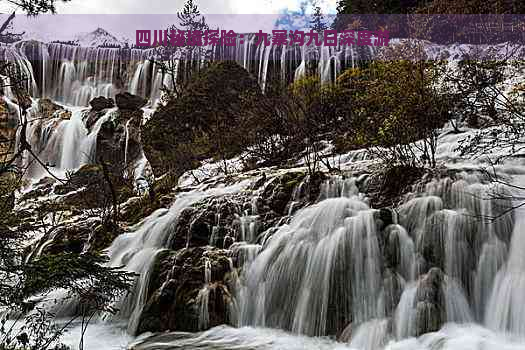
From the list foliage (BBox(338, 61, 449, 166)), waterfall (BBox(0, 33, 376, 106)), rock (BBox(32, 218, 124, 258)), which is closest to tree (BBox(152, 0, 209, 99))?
waterfall (BBox(0, 33, 376, 106))

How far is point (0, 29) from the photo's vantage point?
3.92 m

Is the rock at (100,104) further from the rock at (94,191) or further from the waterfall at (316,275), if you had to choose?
the waterfall at (316,275)

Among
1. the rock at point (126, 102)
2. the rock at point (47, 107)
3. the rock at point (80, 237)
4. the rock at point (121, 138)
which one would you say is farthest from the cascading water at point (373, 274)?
→ the rock at point (47, 107)

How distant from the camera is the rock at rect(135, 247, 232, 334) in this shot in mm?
7234

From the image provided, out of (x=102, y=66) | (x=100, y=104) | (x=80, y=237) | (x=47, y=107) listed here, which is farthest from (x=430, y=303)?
(x=102, y=66)

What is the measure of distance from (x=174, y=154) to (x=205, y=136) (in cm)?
147

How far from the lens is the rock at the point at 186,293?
7.23 metres

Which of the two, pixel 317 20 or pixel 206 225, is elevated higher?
pixel 317 20

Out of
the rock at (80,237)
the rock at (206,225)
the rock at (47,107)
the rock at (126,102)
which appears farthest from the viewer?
the rock at (47,107)

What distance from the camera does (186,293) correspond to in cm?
753

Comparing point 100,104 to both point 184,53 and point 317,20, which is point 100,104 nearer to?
point 184,53

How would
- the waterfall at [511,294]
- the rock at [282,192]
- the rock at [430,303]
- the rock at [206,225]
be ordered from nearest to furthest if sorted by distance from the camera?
the waterfall at [511,294], the rock at [430,303], the rock at [206,225], the rock at [282,192]

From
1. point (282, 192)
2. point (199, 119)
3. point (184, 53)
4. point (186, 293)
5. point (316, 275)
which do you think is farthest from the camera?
point (184, 53)

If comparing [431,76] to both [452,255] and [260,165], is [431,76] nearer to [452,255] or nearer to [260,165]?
[452,255]
